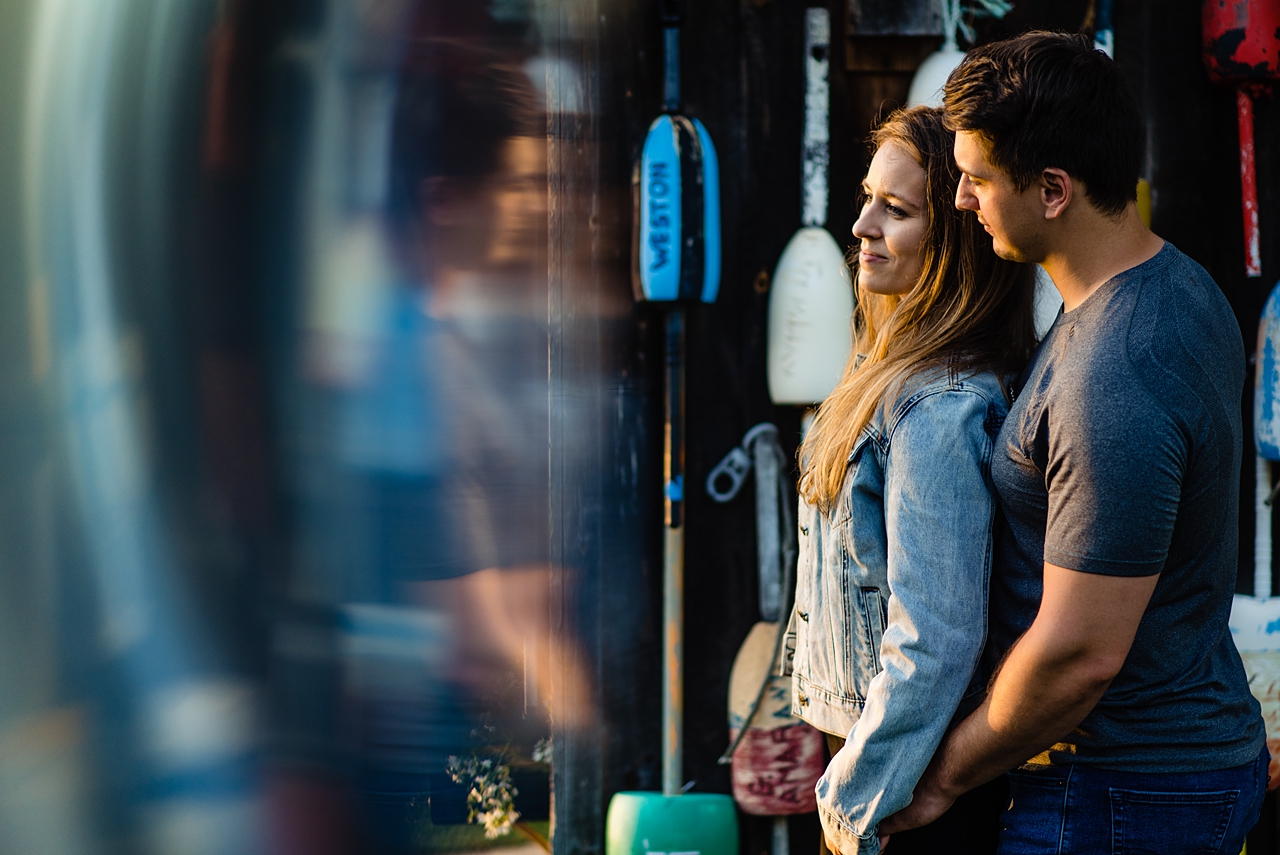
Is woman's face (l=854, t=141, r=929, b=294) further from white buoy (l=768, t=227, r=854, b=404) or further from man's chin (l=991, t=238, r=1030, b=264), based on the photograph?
white buoy (l=768, t=227, r=854, b=404)

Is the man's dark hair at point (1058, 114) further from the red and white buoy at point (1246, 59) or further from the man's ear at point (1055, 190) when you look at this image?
the red and white buoy at point (1246, 59)

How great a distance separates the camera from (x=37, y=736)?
2.06 m

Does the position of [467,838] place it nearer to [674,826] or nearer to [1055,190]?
[674,826]

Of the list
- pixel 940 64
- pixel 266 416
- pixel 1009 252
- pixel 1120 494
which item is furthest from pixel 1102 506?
pixel 266 416

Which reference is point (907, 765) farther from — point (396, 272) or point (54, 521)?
point (54, 521)

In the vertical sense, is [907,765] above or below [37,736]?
above

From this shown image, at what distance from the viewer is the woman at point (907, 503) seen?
3.25 feet

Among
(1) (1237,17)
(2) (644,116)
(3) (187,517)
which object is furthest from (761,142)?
(3) (187,517)

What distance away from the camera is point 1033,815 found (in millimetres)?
1017

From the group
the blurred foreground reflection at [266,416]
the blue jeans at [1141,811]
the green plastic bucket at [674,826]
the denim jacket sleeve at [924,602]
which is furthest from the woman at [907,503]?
the blurred foreground reflection at [266,416]

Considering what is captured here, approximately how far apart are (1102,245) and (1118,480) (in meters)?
0.26

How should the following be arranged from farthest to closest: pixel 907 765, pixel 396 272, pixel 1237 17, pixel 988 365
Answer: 1. pixel 396 272
2. pixel 1237 17
3. pixel 988 365
4. pixel 907 765

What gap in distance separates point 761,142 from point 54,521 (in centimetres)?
176

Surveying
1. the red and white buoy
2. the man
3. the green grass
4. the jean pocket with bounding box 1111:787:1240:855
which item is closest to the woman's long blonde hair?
the man
